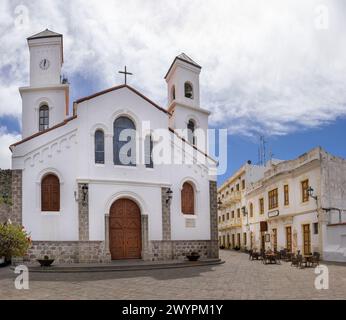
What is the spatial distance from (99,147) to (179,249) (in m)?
6.87

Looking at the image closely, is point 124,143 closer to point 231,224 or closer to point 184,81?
point 184,81

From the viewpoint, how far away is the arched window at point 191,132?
26.1 meters

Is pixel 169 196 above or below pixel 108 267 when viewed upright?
above

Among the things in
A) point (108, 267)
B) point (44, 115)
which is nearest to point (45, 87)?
point (44, 115)

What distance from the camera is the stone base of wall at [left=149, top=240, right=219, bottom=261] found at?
21641 mm

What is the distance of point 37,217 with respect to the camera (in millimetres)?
19812

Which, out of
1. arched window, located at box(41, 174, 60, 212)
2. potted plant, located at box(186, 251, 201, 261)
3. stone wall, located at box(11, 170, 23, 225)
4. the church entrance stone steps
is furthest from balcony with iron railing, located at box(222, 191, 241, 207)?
stone wall, located at box(11, 170, 23, 225)

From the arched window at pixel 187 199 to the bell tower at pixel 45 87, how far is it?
8921mm

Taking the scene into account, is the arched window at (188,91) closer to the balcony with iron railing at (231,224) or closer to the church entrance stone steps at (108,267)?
the church entrance stone steps at (108,267)

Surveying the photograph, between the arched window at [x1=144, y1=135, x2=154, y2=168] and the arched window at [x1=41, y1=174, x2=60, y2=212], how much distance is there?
4864 mm

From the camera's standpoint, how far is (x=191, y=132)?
2638cm

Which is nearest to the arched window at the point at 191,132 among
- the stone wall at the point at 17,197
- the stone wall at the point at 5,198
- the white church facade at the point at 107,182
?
the white church facade at the point at 107,182

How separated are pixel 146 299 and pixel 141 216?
1153 cm
